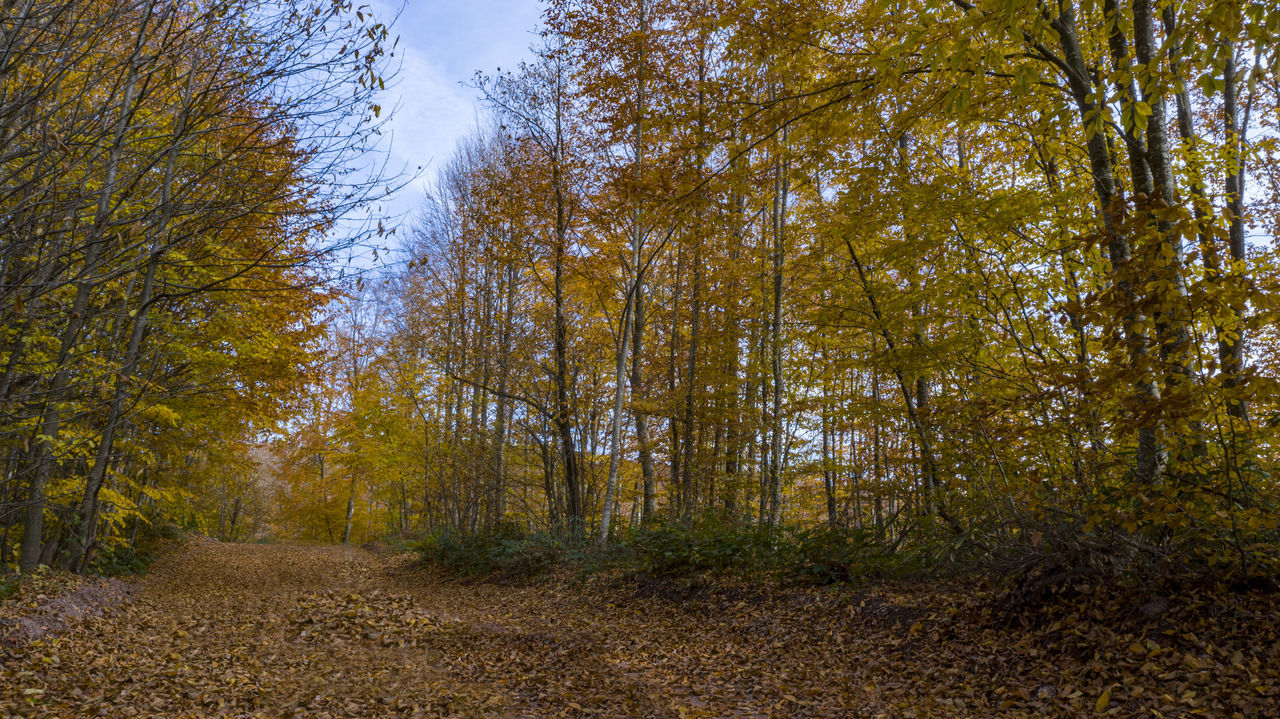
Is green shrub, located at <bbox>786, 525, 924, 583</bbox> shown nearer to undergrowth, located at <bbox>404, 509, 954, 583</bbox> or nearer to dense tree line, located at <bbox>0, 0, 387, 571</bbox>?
undergrowth, located at <bbox>404, 509, 954, 583</bbox>

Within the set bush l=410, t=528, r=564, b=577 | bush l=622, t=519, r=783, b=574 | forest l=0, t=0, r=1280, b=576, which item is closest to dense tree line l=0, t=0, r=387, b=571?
forest l=0, t=0, r=1280, b=576

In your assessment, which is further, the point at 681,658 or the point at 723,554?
the point at 723,554

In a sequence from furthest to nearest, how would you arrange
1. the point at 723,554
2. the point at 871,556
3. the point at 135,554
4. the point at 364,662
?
the point at 135,554 < the point at 723,554 < the point at 871,556 < the point at 364,662

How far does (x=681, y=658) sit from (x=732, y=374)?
27.6 ft

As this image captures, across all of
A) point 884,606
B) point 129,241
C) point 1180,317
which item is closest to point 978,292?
point 1180,317

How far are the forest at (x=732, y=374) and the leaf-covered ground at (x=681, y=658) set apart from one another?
0.14 ft

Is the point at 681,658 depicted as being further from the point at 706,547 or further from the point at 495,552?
Answer: the point at 495,552

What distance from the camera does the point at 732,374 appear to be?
14.1 meters

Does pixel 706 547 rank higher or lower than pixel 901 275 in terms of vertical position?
lower

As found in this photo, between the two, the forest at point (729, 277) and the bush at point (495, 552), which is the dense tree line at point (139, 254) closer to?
the forest at point (729, 277)

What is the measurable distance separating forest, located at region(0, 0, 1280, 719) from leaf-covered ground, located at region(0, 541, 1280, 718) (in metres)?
0.04

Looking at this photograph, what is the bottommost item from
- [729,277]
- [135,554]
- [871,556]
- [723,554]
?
[135,554]

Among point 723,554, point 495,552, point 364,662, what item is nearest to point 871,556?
point 723,554

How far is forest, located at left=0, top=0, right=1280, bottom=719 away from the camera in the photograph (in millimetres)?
3785
